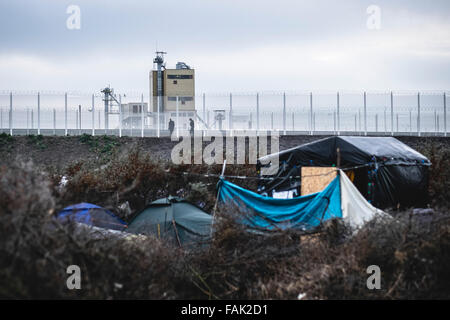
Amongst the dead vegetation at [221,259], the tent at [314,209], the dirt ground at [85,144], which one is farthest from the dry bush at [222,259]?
the dirt ground at [85,144]

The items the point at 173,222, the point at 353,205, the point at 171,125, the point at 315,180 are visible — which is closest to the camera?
the point at 353,205

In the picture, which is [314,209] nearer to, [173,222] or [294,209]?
[294,209]

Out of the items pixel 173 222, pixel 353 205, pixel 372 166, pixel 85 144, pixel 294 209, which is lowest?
pixel 173 222

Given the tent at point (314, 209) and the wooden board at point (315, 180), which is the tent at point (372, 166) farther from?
the tent at point (314, 209)

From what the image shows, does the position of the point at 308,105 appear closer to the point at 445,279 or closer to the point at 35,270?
the point at 445,279

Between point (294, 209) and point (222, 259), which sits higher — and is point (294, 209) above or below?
above

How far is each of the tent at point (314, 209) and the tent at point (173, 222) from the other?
1149 millimetres

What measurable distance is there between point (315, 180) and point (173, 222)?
3.34 meters

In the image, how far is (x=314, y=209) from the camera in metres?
8.26

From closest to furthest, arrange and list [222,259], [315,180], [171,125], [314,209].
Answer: [222,259]
[314,209]
[315,180]
[171,125]

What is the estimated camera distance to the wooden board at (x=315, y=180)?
9.66 metres

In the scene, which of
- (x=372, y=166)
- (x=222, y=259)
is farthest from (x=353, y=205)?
(x=222, y=259)

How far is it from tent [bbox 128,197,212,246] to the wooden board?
238cm

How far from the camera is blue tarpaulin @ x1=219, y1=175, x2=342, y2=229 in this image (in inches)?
316
